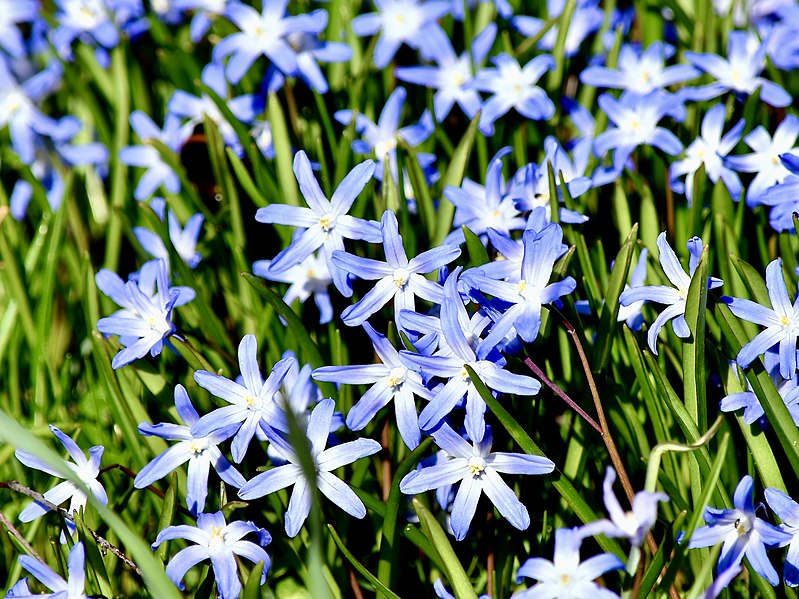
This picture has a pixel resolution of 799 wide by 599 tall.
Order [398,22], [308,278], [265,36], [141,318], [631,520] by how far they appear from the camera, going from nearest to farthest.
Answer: [631,520] → [141,318] → [308,278] → [265,36] → [398,22]

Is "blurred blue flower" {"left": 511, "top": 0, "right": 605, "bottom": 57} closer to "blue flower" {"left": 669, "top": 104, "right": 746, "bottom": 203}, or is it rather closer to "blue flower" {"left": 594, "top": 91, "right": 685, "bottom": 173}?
"blue flower" {"left": 594, "top": 91, "right": 685, "bottom": 173}

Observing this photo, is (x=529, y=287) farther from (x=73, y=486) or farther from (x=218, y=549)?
(x=73, y=486)

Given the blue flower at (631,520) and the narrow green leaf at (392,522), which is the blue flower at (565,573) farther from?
the narrow green leaf at (392,522)

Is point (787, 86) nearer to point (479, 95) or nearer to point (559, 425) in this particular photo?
point (479, 95)

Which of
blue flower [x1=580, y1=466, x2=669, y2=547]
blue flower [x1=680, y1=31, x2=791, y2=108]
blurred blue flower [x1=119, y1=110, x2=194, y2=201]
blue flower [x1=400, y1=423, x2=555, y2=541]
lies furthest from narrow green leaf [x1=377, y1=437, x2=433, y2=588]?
blue flower [x1=680, y1=31, x2=791, y2=108]

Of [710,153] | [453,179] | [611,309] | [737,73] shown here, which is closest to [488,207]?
[453,179]
